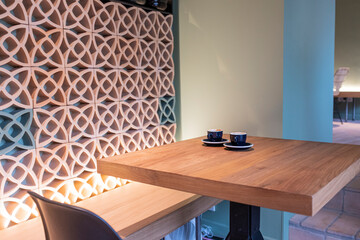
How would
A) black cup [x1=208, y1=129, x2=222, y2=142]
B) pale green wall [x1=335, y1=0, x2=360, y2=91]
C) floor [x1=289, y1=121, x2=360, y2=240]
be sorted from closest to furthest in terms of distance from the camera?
1. black cup [x1=208, y1=129, x2=222, y2=142]
2. floor [x1=289, y1=121, x2=360, y2=240]
3. pale green wall [x1=335, y1=0, x2=360, y2=91]

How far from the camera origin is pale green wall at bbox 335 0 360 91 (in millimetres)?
7360

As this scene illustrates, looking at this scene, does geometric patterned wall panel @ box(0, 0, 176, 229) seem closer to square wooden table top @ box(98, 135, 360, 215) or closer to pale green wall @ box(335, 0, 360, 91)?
square wooden table top @ box(98, 135, 360, 215)

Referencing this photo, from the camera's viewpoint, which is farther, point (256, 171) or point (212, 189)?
point (256, 171)

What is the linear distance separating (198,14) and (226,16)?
0.26m

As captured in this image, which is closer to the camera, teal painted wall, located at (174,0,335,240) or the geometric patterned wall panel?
the geometric patterned wall panel

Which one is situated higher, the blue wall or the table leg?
the blue wall

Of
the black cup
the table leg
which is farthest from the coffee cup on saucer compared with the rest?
the table leg

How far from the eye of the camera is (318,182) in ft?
3.46

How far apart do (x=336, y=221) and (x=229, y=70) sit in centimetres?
132

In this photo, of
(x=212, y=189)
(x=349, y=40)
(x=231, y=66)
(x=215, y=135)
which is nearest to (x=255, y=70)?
(x=231, y=66)

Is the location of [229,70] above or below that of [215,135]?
above

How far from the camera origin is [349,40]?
750cm

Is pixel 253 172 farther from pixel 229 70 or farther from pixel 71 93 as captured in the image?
pixel 229 70

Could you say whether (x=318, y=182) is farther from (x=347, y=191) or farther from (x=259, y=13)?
(x=347, y=191)
